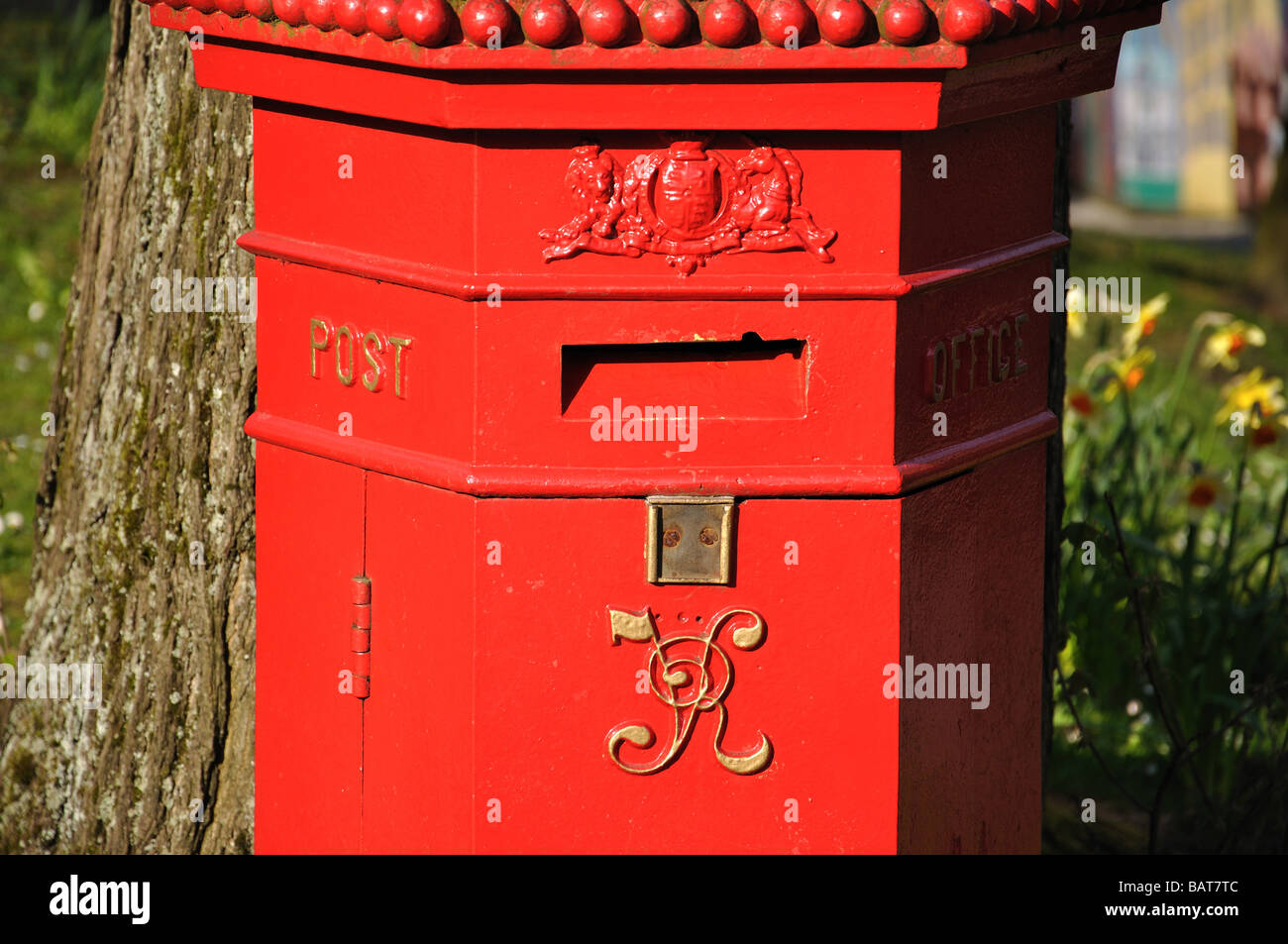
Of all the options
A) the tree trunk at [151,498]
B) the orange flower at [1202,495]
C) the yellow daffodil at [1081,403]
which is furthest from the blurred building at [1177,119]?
the tree trunk at [151,498]

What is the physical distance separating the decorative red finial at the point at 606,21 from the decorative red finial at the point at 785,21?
15 centimetres

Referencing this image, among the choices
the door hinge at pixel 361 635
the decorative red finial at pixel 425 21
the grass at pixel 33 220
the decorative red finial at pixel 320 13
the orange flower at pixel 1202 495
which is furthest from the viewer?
the grass at pixel 33 220

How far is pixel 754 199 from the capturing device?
5.99ft

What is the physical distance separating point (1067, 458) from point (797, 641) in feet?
7.75

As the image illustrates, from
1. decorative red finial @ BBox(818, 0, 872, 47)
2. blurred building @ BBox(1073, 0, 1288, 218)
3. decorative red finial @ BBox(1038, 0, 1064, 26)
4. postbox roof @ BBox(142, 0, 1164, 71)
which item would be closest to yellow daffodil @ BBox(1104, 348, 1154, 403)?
decorative red finial @ BBox(1038, 0, 1064, 26)

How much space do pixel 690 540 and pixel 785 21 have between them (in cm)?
62

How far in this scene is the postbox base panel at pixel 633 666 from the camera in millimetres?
1906

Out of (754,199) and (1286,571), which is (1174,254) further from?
(754,199)

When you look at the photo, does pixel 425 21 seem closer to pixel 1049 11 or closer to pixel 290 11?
pixel 290 11

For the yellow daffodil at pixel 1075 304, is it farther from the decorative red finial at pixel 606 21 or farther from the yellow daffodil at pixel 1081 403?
the decorative red finial at pixel 606 21

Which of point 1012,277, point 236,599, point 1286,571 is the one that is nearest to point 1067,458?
point 1286,571

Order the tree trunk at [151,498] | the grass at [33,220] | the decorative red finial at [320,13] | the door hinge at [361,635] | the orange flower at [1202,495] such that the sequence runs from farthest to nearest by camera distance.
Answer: the grass at [33,220] → the orange flower at [1202,495] → the tree trunk at [151,498] → the door hinge at [361,635] → the decorative red finial at [320,13]

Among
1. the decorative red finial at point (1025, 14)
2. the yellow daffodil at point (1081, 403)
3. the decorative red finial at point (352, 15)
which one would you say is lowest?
the yellow daffodil at point (1081, 403)

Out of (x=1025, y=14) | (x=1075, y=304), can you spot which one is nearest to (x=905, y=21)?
(x=1025, y=14)
